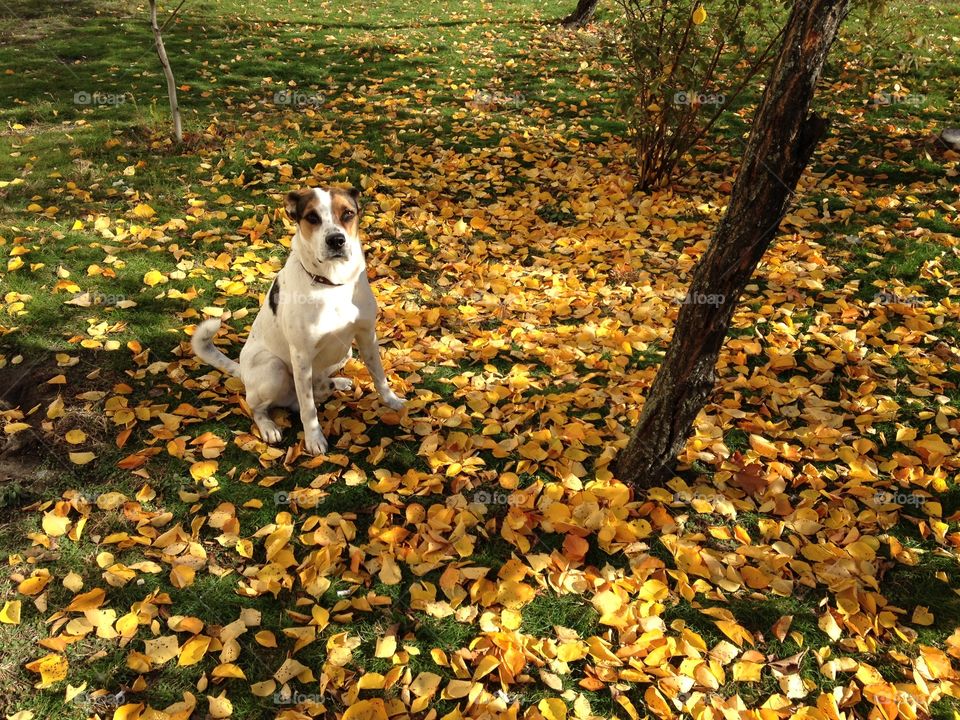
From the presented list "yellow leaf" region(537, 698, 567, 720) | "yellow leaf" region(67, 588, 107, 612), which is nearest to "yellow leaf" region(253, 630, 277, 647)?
"yellow leaf" region(67, 588, 107, 612)

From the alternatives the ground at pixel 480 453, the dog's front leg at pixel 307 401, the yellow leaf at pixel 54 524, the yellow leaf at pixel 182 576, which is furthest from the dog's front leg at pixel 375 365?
the yellow leaf at pixel 54 524

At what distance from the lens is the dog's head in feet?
11.9

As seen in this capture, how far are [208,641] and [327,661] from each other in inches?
25.9

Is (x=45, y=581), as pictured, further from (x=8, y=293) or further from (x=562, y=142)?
(x=562, y=142)

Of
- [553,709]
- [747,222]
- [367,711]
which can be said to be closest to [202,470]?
[367,711]

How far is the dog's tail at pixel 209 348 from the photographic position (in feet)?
14.7

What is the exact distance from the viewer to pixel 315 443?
4.30 meters

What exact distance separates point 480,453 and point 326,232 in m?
1.91

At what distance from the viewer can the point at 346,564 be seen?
3.62 meters

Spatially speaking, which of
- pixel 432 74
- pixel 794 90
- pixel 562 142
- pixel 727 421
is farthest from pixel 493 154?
pixel 794 90

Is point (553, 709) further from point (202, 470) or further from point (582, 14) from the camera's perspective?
point (582, 14)

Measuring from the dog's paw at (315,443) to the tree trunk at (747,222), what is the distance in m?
2.22

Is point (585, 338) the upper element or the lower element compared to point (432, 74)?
lower

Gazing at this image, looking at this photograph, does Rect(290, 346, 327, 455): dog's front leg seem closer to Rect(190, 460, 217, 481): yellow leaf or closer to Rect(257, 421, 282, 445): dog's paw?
Rect(257, 421, 282, 445): dog's paw
